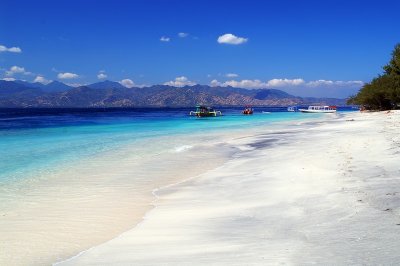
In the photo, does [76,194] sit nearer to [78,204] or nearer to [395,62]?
[78,204]

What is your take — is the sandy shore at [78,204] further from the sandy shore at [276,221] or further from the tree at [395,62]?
the tree at [395,62]

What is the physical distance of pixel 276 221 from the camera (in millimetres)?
6988

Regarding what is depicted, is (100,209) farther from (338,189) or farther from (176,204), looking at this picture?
(338,189)

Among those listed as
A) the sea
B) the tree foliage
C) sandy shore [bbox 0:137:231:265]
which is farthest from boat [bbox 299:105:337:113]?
sandy shore [bbox 0:137:231:265]

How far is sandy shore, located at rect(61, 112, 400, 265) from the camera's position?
17.0 feet

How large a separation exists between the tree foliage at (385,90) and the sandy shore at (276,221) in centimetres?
5039

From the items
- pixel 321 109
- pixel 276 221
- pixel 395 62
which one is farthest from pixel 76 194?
pixel 321 109

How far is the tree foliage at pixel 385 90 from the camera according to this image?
5666 centimetres

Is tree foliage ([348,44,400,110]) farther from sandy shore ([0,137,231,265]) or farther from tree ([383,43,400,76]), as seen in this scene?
sandy shore ([0,137,231,265])

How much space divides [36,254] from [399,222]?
576 centimetres

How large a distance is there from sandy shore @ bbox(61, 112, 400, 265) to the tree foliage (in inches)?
1984

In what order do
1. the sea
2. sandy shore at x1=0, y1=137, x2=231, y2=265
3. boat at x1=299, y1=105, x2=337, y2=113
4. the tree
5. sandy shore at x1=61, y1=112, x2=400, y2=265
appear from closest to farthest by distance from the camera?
sandy shore at x1=61, y1=112, x2=400, y2=265, sandy shore at x1=0, y1=137, x2=231, y2=265, the sea, the tree, boat at x1=299, y1=105, x2=337, y2=113

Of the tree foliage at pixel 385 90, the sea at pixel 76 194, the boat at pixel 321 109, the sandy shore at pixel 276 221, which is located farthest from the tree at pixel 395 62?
the boat at pixel 321 109

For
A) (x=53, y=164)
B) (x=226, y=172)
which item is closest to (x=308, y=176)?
(x=226, y=172)
